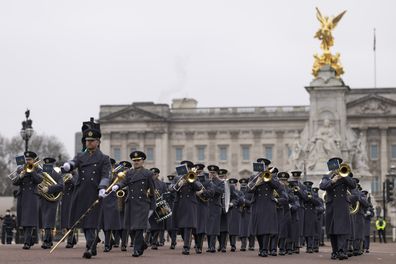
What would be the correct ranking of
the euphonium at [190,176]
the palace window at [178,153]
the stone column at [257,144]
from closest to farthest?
the euphonium at [190,176] → the stone column at [257,144] → the palace window at [178,153]

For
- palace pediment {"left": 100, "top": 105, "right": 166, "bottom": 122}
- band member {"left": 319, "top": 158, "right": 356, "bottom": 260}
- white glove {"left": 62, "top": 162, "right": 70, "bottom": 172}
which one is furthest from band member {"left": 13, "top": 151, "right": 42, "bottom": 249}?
palace pediment {"left": 100, "top": 105, "right": 166, "bottom": 122}

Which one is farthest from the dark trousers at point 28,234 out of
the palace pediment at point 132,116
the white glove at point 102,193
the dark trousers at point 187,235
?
the palace pediment at point 132,116

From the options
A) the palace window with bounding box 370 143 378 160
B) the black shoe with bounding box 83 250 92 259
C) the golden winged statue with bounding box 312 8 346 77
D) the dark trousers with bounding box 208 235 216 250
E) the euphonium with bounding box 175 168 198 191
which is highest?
the golden winged statue with bounding box 312 8 346 77

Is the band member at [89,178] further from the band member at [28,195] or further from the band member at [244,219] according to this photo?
the band member at [244,219]

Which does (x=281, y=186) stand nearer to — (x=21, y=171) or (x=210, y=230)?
(x=210, y=230)

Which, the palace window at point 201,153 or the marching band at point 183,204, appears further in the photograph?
the palace window at point 201,153

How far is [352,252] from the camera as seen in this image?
92.3 ft

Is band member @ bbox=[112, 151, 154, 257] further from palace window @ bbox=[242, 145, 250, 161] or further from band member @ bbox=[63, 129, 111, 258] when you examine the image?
palace window @ bbox=[242, 145, 250, 161]

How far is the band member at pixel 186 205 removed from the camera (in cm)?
2673

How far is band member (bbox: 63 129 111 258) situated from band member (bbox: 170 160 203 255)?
5732 millimetres

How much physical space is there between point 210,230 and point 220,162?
112 metres

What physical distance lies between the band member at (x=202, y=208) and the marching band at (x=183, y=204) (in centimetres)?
3

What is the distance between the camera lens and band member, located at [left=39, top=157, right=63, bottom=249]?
2734 centimetres

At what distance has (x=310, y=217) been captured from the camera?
31781 millimetres
